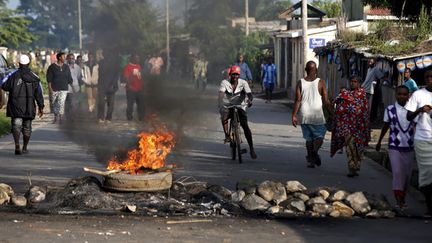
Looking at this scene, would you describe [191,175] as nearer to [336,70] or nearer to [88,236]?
[88,236]

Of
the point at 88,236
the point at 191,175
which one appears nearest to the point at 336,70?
the point at 191,175

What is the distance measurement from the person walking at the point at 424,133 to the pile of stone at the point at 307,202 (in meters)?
0.52

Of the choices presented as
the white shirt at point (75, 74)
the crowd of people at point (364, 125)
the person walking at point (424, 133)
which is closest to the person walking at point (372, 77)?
the crowd of people at point (364, 125)

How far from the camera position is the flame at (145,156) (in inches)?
444

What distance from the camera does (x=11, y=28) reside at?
154 feet

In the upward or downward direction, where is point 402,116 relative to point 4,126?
upward

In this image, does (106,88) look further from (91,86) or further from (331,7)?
(331,7)

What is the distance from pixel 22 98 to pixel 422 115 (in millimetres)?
8305

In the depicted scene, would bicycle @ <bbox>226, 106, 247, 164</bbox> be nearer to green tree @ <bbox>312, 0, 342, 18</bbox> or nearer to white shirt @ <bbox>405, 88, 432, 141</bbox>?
white shirt @ <bbox>405, 88, 432, 141</bbox>

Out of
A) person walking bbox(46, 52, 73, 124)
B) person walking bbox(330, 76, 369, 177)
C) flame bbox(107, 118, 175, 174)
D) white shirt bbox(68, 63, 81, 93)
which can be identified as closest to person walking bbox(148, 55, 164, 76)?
flame bbox(107, 118, 175, 174)

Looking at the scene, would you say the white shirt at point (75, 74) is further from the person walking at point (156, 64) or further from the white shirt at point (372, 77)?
the person walking at point (156, 64)

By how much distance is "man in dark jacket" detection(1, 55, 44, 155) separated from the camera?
15383 mm

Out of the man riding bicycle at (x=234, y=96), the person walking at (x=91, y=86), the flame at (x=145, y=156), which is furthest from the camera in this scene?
the person walking at (x=91, y=86)

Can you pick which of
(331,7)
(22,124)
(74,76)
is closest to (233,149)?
(22,124)
